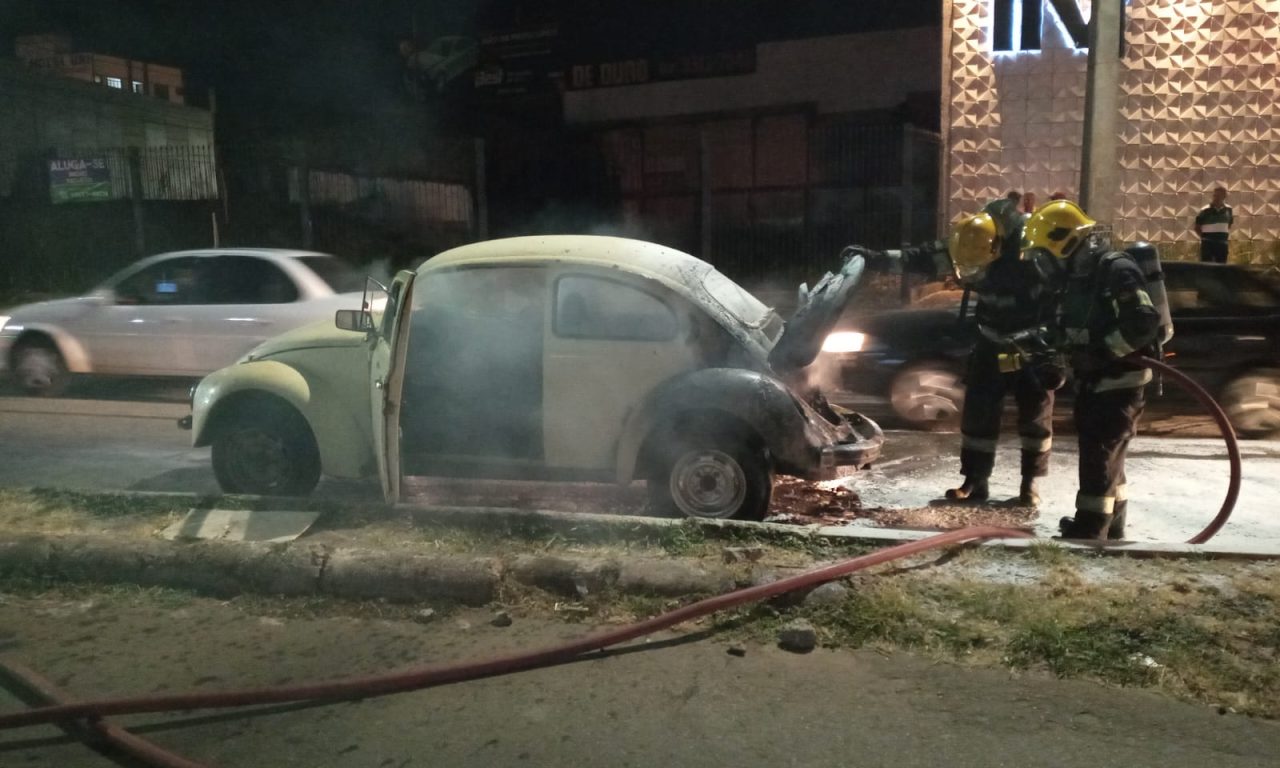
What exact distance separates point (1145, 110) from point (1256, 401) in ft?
23.4

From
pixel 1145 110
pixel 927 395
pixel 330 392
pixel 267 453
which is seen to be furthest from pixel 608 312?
pixel 1145 110

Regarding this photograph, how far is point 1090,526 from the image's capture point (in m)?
5.23

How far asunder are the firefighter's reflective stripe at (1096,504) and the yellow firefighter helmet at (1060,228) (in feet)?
4.24

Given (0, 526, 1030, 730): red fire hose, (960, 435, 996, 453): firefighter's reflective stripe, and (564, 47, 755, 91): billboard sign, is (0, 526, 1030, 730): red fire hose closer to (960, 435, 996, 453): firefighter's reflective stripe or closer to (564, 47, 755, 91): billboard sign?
(960, 435, 996, 453): firefighter's reflective stripe

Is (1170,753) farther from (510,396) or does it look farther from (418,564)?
(510,396)

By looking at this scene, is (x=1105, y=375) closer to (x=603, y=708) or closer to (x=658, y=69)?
(x=603, y=708)

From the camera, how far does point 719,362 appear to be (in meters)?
5.42

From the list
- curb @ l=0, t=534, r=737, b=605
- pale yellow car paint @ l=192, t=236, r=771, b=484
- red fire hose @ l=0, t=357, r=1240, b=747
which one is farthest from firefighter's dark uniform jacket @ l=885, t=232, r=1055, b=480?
curb @ l=0, t=534, r=737, b=605

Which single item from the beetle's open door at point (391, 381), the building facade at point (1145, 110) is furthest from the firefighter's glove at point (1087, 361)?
the building facade at point (1145, 110)

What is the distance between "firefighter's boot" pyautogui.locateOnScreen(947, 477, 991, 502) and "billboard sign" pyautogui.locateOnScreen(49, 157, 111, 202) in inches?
690

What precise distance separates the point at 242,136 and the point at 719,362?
71.1 ft

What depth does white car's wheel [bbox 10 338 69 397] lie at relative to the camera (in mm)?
10125

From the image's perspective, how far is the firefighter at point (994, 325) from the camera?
19.7ft

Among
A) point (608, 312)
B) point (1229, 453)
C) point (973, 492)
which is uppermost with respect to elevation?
point (608, 312)
